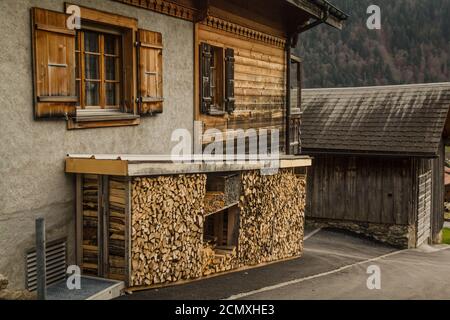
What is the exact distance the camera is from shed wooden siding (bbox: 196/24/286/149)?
11.3m

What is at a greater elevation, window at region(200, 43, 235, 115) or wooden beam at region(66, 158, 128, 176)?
window at region(200, 43, 235, 115)

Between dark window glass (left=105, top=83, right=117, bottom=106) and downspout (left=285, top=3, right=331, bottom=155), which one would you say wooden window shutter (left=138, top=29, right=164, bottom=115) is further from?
downspout (left=285, top=3, right=331, bottom=155)

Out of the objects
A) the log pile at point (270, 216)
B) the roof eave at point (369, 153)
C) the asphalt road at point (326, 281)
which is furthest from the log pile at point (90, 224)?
the roof eave at point (369, 153)

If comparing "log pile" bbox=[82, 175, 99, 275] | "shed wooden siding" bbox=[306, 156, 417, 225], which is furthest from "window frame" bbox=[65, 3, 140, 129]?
"shed wooden siding" bbox=[306, 156, 417, 225]

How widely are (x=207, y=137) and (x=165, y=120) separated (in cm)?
153

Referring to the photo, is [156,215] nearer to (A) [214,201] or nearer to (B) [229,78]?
(A) [214,201]

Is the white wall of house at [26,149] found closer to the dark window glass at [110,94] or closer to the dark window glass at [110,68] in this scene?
the dark window glass at [110,94]

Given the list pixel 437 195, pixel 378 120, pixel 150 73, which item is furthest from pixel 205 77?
pixel 437 195

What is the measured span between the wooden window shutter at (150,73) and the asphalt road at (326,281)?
3.04 meters

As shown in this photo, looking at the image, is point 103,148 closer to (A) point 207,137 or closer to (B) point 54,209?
(B) point 54,209

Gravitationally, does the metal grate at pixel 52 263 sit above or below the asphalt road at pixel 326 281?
above

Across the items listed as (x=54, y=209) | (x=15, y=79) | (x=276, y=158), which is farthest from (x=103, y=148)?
(x=276, y=158)

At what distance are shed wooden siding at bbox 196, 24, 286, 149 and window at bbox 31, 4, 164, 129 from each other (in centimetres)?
186

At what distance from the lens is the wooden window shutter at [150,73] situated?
8.81 meters
